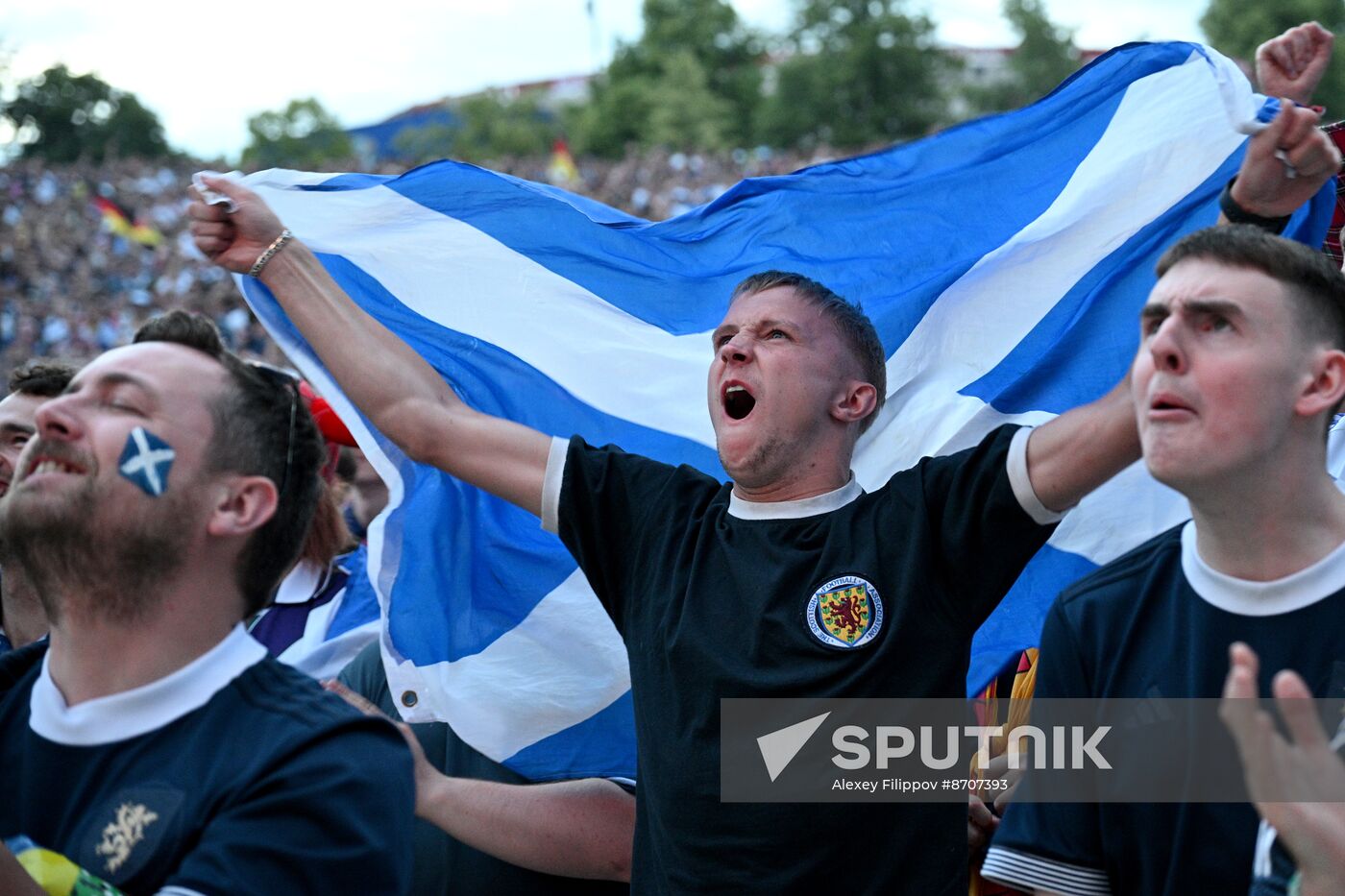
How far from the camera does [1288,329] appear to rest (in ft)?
7.88

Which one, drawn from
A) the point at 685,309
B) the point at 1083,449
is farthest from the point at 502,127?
the point at 1083,449

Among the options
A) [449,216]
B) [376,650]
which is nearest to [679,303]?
[449,216]

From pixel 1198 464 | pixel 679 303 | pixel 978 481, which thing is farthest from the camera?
pixel 679 303

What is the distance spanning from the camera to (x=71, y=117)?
65.6m

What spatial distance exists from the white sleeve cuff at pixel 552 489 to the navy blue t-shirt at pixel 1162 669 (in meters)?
1.08

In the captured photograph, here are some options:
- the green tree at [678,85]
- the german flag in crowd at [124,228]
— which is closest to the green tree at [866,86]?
the green tree at [678,85]

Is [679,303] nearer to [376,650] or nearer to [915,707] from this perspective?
[376,650]

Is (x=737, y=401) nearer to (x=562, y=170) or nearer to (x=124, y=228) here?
(x=124, y=228)

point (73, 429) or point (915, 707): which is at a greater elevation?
point (73, 429)

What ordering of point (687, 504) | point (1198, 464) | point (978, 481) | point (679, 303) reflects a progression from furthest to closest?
point (679, 303) → point (687, 504) → point (978, 481) → point (1198, 464)

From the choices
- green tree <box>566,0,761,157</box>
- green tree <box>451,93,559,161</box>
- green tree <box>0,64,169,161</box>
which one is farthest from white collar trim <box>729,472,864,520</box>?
green tree <box>0,64,169,161</box>

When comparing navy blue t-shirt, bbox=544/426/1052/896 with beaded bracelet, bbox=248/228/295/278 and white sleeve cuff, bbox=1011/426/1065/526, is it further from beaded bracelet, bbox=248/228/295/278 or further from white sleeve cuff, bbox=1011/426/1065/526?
beaded bracelet, bbox=248/228/295/278

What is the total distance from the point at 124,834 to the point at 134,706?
22 cm

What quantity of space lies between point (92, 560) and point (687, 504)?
4.06 feet
